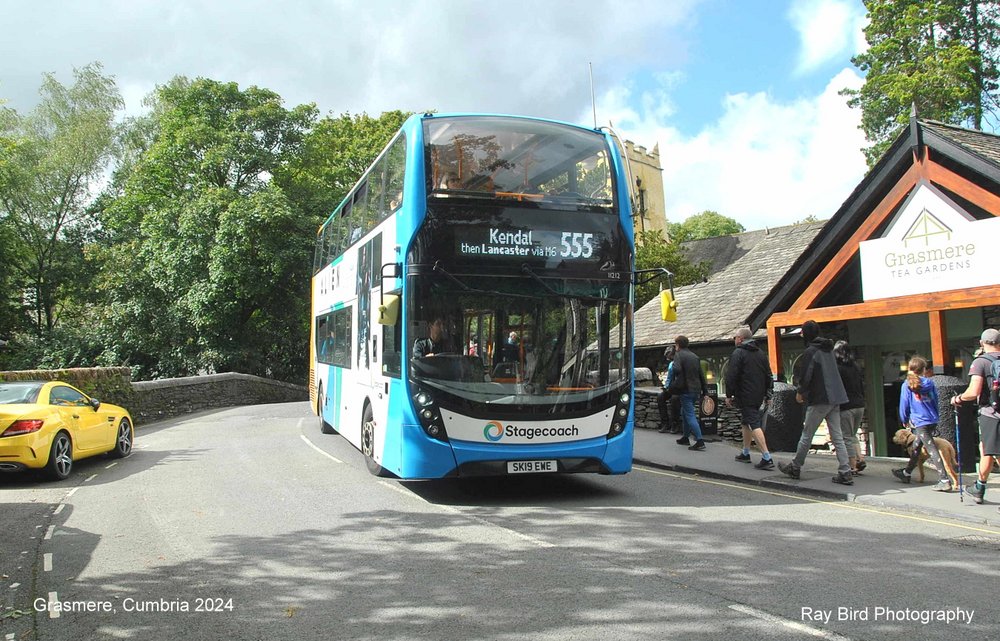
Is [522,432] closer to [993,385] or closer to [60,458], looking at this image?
[993,385]

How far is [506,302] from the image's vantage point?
27.7 feet

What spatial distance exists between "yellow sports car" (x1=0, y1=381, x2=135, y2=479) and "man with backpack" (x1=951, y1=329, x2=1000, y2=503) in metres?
11.4

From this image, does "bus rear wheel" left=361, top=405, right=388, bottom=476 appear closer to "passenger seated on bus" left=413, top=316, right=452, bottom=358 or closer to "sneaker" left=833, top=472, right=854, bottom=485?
"passenger seated on bus" left=413, top=316, right=452, bottom=358

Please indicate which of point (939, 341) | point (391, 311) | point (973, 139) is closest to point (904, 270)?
point (939, 341)

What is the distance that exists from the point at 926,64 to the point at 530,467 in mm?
29011

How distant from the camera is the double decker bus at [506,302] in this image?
8344mm

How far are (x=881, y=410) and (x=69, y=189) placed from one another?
3821 centimetres

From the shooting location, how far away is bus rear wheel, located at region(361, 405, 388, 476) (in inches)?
401

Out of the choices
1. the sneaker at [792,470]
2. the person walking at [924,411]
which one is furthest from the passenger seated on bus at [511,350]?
the person walking at [924,411]

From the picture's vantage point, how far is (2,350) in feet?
115

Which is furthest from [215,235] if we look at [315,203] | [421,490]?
[421,490]

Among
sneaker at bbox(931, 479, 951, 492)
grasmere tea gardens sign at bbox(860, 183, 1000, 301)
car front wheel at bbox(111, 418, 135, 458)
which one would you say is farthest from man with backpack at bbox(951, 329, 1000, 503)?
car front wheel at bbox(111, 418, 135, 458)

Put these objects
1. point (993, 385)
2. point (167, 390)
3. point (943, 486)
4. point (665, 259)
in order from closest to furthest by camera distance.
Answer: point (993, 385) < point (943, 486) < point (167, 390) < point (665, 259)

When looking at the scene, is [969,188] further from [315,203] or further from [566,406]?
[315,203]
